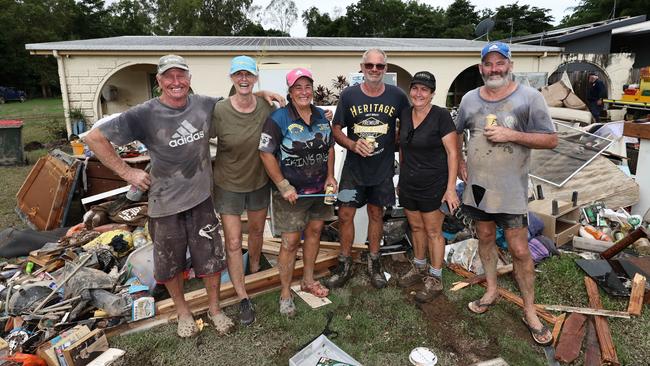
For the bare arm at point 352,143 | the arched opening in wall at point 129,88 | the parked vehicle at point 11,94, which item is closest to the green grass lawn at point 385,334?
the bare arm at point 352,143

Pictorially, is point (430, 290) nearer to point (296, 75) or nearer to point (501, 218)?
point (501, 218)

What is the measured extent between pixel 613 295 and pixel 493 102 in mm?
2226

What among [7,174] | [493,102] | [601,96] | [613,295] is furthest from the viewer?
[601,96]

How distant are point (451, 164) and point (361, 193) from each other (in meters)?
0.81

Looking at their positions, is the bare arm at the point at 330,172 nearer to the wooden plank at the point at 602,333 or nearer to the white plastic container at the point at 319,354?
the white plastic container at the point at 319,354

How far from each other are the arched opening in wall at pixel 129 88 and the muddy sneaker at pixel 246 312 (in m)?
12.1

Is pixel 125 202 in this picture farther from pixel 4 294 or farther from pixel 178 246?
pixel 178 246

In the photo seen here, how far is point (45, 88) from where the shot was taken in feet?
115

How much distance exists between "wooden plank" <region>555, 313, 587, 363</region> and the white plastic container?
146cm

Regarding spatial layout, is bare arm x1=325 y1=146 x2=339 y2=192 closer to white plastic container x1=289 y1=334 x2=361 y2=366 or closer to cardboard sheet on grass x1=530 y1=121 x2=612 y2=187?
white plastic container x1=289 y1=334 x2=361 y2=366

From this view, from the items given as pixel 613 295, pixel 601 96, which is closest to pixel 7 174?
pixel 613 295

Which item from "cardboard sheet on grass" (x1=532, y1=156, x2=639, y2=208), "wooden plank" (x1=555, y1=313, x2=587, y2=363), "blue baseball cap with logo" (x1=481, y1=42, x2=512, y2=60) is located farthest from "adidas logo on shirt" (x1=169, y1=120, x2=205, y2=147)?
"cardboard sheet on grass" (x1=532, y1=156, x2=639, y2=208)

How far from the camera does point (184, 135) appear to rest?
104 inches

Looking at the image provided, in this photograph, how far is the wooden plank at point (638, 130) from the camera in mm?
5059
